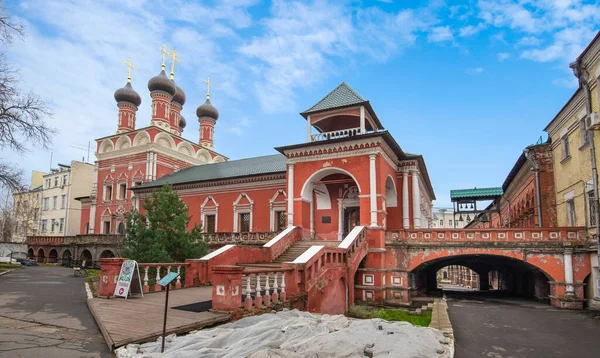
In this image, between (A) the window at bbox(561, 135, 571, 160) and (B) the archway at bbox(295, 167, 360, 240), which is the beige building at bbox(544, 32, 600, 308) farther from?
(B) the archway at bbox(295, 167, 360, 240)

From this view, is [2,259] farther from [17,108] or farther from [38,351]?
[38,351]

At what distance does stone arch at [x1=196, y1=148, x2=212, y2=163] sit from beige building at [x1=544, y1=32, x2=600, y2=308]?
28.8 metres

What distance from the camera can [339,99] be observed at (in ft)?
67.3

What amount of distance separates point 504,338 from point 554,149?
12369 mm

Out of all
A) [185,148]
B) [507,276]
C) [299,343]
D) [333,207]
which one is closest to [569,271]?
[333,207]

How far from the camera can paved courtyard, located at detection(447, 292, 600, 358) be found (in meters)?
8.13

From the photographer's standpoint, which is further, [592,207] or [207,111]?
[207,111]

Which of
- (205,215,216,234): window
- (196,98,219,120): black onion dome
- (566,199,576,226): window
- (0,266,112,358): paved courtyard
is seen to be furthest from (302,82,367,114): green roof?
(196,98,219,120): black onion dome

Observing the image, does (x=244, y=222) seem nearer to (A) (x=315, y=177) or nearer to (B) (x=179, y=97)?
(A) (x=315, y=177)

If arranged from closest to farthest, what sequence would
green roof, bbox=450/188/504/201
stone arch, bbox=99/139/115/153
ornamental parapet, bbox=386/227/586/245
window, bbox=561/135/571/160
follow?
ornamental parapet, bbox=386/227/586/245 < window, bbox=561/135/571/160 < green roof, bbox=450/188/504/201 < stone arch, bbox=99/139/115/153

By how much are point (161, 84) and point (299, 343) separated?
34.2 m

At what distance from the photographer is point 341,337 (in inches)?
254

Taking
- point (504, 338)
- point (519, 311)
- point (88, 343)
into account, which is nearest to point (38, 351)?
point (88, 343)

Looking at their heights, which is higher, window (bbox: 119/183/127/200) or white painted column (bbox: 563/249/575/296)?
window (bbox: 119/183/127/200)
